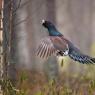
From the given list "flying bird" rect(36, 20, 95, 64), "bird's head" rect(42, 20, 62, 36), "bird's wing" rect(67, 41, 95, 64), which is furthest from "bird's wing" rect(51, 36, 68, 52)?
"bird's head" rect(42, 20, 62, 36)

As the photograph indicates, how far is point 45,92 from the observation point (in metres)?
8.56

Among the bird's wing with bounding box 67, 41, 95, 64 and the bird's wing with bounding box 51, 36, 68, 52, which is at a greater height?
the bird's wing with bounding box 51, 36, 68, 52

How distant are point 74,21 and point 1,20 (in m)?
27.2

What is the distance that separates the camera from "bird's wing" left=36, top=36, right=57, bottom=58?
7.87m

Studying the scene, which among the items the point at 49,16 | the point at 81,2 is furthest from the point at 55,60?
the point at 81,2

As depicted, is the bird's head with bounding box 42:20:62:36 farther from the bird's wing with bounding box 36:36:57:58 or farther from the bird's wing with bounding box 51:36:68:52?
the bird's wing with bounding box 36:36:57:58

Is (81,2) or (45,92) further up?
(81,2)

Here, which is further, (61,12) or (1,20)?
(61,12)

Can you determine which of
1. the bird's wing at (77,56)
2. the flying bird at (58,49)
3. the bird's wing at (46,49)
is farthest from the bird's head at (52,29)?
the bird's wing at (46,49)

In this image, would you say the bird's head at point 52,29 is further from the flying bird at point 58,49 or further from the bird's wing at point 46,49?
the bird's wing at point 46,49

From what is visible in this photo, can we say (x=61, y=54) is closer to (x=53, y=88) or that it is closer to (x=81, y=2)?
(x=53, y=88)

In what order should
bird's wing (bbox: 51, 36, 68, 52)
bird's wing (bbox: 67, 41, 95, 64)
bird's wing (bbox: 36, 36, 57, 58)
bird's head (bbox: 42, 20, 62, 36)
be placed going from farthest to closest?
bird's head (bbox: 42, 20, 62, 36), bird's wing (bbox: 67, 41, 95, 64), bird's wing (bbox: 51, 36, 68, 52), bird's wing (bbox: 36, 36, 57, 58)

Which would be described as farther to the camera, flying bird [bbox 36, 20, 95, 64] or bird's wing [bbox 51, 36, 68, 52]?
bird's wing [bbox 51, 36, 68, 52]

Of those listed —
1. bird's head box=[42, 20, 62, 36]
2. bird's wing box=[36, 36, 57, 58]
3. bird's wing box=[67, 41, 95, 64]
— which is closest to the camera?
bird's wing box=[36, 36, 57, 58]
